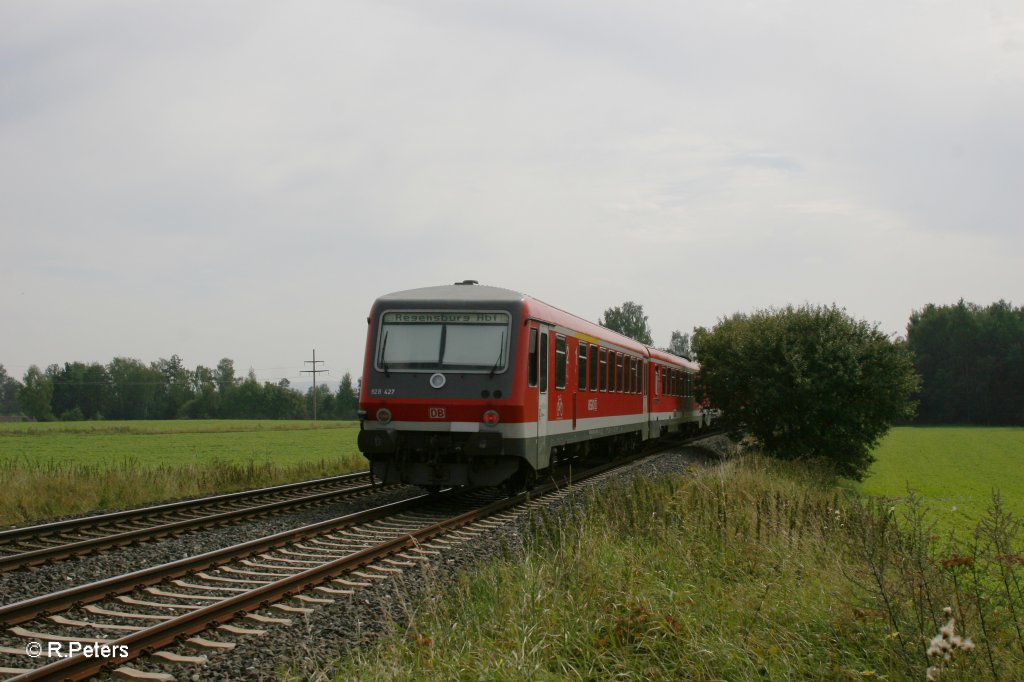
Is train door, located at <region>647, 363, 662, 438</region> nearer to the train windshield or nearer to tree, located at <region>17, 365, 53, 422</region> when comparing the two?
the train windshield

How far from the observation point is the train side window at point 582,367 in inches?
662

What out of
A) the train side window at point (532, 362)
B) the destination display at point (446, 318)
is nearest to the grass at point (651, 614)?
the train side window at point (532, 362)

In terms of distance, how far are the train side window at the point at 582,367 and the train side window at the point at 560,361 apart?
92cm

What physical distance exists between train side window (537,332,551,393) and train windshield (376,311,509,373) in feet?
3.39

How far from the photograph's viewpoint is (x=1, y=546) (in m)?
10.1

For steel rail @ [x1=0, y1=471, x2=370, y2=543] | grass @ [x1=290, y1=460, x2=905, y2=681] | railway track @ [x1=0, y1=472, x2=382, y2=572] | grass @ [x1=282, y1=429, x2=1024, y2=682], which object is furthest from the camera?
steel rail @ [x1=0, y1=471, x2=370, y2=543]

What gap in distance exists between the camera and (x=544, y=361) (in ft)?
47.4

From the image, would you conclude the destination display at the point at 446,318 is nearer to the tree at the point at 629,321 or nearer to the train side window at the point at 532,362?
the train side window at the point at 532,362

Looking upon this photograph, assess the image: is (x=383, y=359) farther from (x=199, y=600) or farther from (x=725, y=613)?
A: (x=725, y=613)

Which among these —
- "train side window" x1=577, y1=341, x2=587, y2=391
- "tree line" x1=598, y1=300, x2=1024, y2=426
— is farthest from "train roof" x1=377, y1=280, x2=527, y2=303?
"tree line" x1=598, y1=300, x2=1024, y2=426

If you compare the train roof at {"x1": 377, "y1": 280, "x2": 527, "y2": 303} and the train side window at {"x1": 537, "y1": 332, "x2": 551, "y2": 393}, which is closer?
the train roof at {"x1": 377, "y1": 280, "x2": 527, "y2": 303}

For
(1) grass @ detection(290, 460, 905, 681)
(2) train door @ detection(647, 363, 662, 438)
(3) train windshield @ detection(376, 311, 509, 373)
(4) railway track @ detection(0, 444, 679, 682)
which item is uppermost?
(3) train windshield @ detection(376, 311, 509, 373)

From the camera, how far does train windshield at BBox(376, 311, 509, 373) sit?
44.0 ft

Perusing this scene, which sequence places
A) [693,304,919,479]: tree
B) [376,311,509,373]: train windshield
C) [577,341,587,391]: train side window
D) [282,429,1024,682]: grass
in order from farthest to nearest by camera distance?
[693,304,919,479]: tree < [577,341,587,391]: train side window < [376,311,509,373]: train windshield < [282,429,1024,682]: grass
